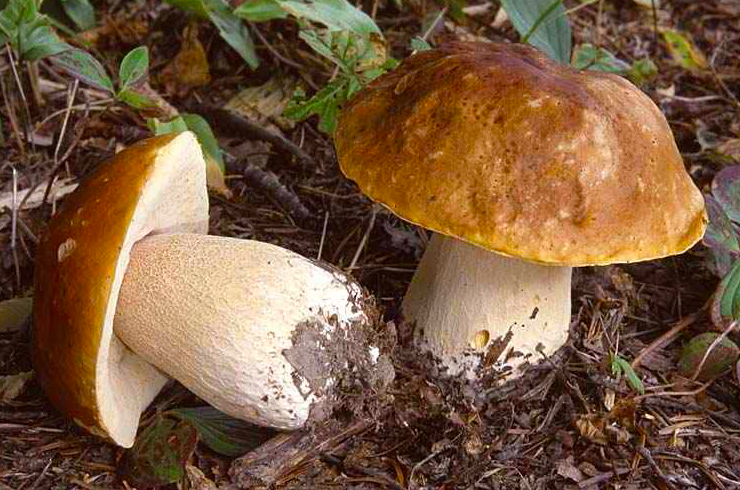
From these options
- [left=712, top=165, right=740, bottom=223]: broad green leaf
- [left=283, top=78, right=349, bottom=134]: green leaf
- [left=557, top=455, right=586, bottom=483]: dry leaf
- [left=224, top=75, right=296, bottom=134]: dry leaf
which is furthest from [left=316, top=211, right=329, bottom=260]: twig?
[left=712, top=165, right=740, bottom=223]: broad green leaf

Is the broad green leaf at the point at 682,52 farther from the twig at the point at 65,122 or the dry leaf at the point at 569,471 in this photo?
the twig at the point at 65,122

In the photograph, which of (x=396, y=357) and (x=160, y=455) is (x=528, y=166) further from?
(x=160, y=455)

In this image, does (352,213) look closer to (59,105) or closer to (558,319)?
(558,319)

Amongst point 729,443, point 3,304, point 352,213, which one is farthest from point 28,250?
point 729,443

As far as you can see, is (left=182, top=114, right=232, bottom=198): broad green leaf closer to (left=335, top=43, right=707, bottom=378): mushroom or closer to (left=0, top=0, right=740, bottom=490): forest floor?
(left=0, top=0, right=740, bottom=490): forest floor

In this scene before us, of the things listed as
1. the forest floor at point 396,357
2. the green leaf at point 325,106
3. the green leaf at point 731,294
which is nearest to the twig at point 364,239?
the forest floor at point 396,357
